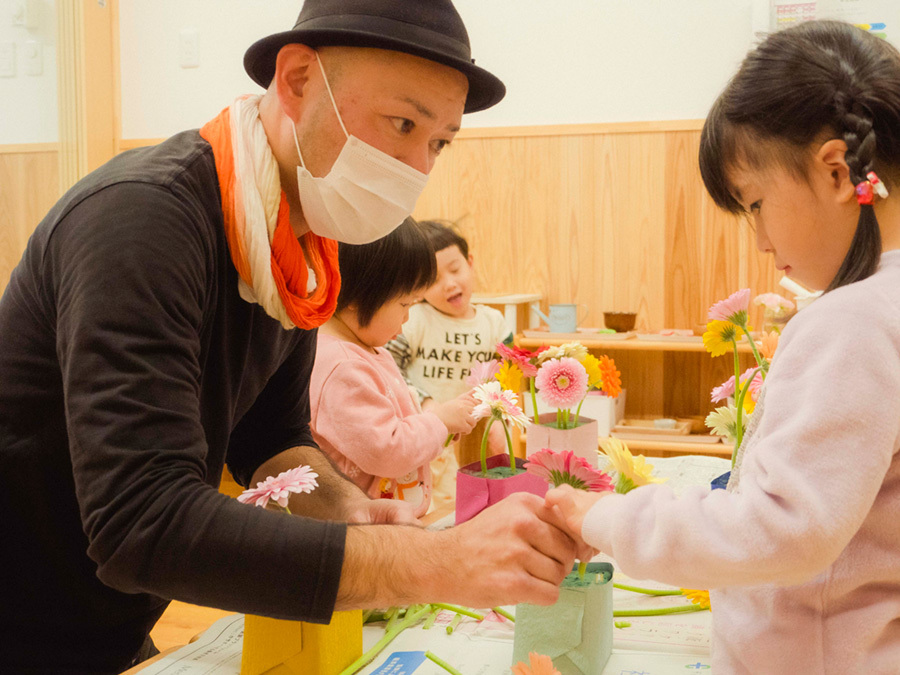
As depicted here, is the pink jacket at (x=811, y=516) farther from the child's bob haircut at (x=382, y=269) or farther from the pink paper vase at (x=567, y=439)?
the child's bob haircut at (x=382, y=269)

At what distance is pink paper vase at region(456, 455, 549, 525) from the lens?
135 centimetres

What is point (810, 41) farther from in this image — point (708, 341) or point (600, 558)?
point (600, 558)

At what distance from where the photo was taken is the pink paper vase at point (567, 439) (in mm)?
1579

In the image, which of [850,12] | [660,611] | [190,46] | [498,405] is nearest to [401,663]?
[660,611]

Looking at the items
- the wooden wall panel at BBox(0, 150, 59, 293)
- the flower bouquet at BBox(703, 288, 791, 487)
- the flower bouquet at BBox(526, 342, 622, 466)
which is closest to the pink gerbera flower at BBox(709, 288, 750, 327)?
the flower bouquet at BBox(703, 288, 791, 487)

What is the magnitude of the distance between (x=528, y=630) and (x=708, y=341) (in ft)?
2.07

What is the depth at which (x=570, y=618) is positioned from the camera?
0.93 metres

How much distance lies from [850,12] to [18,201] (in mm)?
3918

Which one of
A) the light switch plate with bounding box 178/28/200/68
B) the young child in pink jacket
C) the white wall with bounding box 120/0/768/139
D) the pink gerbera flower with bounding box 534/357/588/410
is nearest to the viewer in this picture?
the pink gerbera flower with bounding box 534/357/588/410

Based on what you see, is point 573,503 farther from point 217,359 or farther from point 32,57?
point 32,57

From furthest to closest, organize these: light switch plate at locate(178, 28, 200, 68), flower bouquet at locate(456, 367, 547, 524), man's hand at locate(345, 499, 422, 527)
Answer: light switch plate at locate(178, 28, 200, 68)
flower bouquet at locate(456, 367, 547, 524)
man's hand at locate(345, 499, 422, 527)

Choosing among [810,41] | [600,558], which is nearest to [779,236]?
[810,41]

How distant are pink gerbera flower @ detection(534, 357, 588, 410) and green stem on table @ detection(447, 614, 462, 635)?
1.67 ft

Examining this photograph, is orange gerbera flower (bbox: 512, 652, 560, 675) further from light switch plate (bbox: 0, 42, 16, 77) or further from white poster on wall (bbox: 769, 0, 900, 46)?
light switch plate (bbox: 0, 42, 16, 77)
